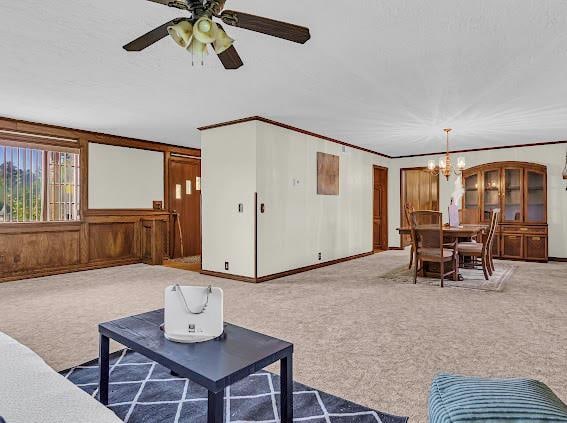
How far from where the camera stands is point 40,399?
1.10m

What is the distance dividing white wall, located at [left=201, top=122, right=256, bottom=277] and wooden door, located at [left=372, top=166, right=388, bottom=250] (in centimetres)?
435

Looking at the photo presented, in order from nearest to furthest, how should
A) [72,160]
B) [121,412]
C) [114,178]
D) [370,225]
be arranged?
[121,412]
[72,160]
[114,178]
[370,225]

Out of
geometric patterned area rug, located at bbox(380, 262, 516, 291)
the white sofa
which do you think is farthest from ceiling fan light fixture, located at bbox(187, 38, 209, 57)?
geometric patterned area rug, located at bbox(380, 262, 516, 291)

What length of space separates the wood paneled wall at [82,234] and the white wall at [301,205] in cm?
250

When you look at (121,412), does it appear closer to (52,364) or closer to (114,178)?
(52,364)

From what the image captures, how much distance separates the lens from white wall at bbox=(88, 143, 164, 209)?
20.4ft

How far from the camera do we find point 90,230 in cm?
614

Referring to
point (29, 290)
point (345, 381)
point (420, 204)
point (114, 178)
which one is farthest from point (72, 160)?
point (420, 204)

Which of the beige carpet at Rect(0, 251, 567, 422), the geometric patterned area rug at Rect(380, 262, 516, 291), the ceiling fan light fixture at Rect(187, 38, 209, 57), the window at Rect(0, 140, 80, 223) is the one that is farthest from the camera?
the window at Rect(0, 140, 80, 223)

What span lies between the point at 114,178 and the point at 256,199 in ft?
9.74

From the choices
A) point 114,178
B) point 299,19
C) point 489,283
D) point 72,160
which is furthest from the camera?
point 114,178

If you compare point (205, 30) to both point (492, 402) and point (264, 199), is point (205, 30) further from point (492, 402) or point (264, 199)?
point (264, 199)

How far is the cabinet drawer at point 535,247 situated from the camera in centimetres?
683

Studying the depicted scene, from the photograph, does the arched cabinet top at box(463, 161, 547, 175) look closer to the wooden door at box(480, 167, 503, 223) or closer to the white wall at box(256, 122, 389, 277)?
the wooden door at box(480, 167, 503, 223)
